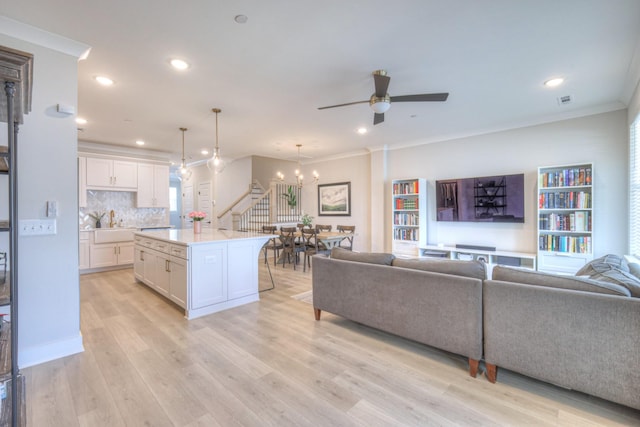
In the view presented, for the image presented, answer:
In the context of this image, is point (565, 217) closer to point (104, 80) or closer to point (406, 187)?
point (406, 187)

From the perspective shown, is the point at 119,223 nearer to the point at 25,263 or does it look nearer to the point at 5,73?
the point at 25,263

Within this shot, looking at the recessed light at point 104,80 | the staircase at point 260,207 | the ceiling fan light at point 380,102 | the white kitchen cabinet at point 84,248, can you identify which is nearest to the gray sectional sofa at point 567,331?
the ceiling fan light at point 380,102

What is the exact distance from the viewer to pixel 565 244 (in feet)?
14.2

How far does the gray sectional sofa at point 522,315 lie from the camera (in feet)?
5.60

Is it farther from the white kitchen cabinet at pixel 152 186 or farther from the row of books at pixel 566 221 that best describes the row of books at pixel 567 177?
the white kitchen cabinet at pixel 152 186

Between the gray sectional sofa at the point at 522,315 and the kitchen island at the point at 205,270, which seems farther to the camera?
the kitchen island at the point at 205,270

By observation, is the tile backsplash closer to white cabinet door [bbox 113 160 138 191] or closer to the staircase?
white cabinet door [bbox 113 160 138 191]

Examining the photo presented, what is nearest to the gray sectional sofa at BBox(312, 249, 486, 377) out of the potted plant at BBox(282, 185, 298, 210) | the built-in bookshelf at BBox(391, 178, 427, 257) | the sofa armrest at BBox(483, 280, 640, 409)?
A: the sofa armrest at BBox(483, 280, 640, 409)

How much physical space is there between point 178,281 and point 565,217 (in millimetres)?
5584

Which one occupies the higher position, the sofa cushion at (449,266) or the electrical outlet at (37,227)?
the electrical outlet at (37,227)

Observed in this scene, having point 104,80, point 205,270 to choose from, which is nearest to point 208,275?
point 205,270

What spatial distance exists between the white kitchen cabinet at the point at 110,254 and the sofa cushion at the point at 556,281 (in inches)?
261

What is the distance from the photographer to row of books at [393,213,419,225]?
19.6 feet

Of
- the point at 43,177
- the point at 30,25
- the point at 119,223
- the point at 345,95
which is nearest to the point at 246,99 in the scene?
the point at 345,95
